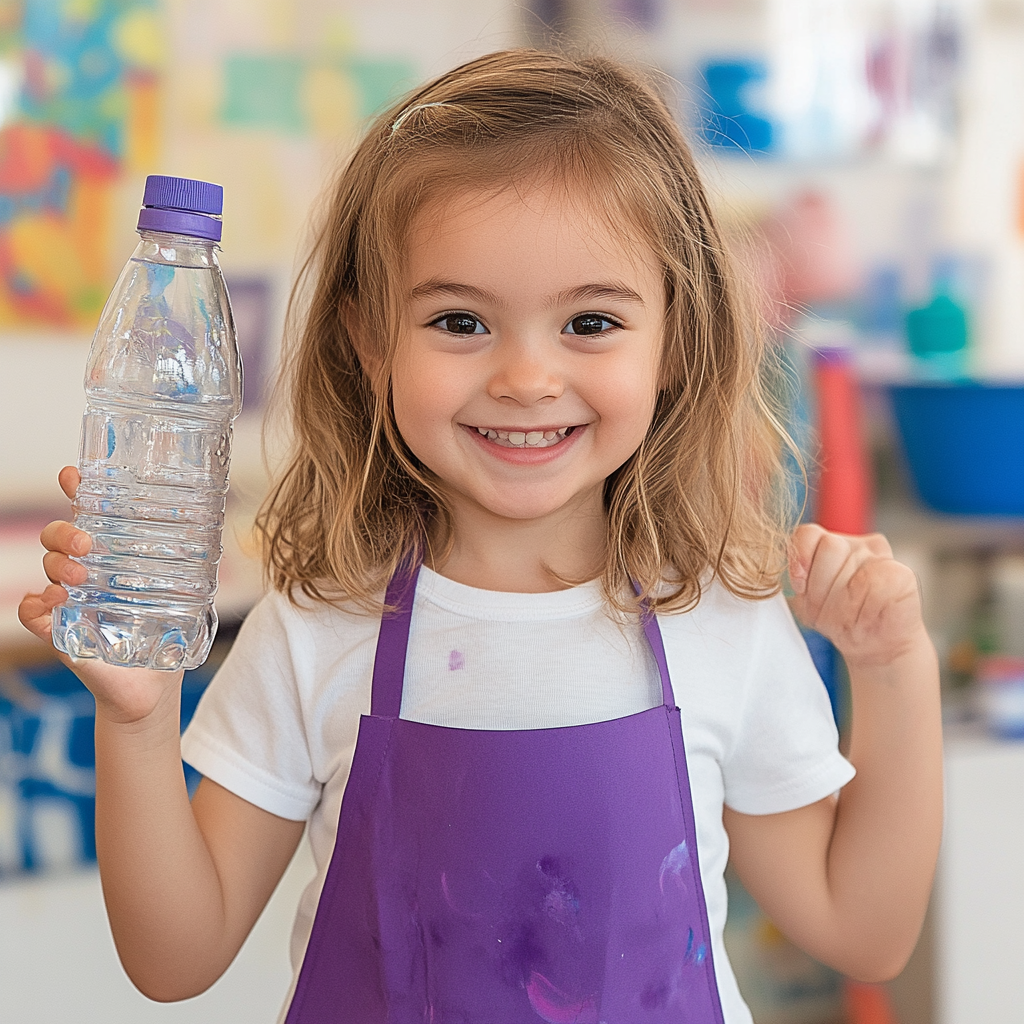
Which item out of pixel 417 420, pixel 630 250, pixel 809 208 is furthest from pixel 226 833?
pixel 809 208

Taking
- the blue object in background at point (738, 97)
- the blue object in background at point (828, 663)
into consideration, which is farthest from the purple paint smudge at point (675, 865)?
the blue object in background at point (738, 97)

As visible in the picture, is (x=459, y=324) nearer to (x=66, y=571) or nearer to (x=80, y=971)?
(x=66, y=571)

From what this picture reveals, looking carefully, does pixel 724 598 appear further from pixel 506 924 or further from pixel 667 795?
pixel 506 924

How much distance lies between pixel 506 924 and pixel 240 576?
97 centimetres

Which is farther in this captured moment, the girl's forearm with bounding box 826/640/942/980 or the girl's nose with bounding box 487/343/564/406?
the girl's forearm with bounding box 826/640/942/980

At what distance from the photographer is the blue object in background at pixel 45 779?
5.13ft

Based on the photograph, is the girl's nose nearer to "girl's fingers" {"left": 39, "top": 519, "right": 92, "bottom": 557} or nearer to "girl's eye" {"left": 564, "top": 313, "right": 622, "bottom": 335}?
"girl's eye" {"left": 564, "top": 313, "right": 622, "bottom": 335}

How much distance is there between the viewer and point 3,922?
1.52 meters

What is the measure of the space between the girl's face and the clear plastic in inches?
5.3

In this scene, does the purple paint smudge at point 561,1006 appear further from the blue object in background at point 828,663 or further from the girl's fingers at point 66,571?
the blue object in background at point 828,663

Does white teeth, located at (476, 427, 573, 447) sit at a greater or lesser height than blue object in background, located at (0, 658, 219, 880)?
greater

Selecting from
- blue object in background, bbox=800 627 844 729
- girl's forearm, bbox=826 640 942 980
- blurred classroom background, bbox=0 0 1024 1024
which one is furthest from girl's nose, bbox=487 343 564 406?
blue object in background, bbox=800 627 844 729

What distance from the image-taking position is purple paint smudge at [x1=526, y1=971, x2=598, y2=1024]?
80 centimetres

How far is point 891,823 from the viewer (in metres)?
0.92
